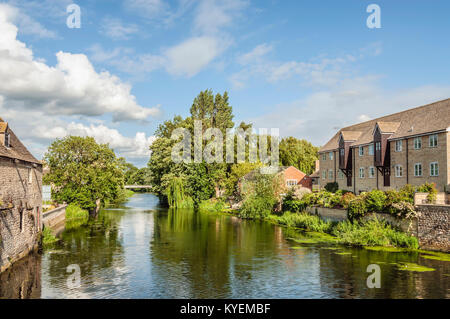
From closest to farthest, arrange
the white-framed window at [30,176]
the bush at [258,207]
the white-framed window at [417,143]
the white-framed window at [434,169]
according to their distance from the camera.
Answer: the white-framed window at [30,176]
the white-framed window at [434,169]
the white-framed window at [417,143]
the bush at [258,207]

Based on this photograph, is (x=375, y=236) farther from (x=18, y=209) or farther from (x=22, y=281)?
(x=18, y=209)

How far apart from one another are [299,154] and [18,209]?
7349 cm

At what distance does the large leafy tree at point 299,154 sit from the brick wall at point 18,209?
6879cm

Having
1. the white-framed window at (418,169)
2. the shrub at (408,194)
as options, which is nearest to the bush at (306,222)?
the shrub at (408,194)

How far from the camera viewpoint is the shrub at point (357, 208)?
32906 millimetres

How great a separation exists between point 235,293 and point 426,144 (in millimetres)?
24876

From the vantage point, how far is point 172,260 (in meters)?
25.8

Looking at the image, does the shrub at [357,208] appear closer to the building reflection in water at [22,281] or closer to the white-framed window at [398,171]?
the white-framed window at [398,171]

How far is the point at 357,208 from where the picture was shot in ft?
109

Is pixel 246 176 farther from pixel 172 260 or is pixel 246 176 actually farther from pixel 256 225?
pixel 172 260

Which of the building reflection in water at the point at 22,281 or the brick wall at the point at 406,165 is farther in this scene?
the brick wall at the point at 406,165

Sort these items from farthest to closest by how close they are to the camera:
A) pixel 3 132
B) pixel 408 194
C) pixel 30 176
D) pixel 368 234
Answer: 1. pixel 368 234
2. pixel 408 194
3. pixel 30 176
4. pixel 3 132

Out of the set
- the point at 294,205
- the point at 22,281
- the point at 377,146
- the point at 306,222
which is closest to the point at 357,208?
the point at 306,222
